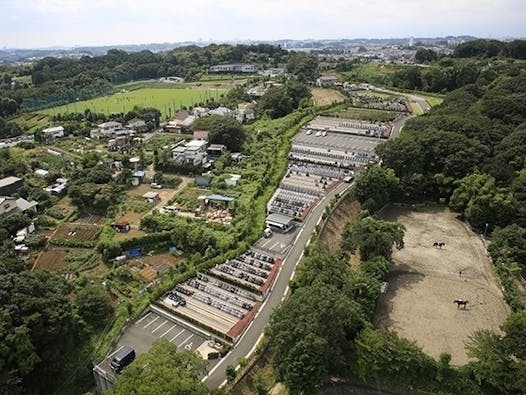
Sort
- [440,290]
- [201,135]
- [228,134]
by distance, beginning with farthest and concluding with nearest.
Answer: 1. [201,135]
2. [228,134]
3. [440,290]

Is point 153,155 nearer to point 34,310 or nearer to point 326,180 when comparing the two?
point 326,180

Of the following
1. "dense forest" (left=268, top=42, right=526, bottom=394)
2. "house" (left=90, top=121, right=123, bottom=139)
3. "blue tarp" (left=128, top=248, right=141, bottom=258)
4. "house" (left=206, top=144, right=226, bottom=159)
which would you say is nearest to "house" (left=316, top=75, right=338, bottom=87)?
"dense forest" (left=268, top=42, right=526, bottom=394)

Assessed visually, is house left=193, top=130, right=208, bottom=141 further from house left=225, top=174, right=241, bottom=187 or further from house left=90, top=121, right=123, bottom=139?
house left=90, top=121, right=123, bottom=139

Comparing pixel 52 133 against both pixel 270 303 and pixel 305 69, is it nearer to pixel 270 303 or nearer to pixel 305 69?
pixel 270 303

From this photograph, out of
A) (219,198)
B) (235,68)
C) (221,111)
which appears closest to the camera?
(219,198)

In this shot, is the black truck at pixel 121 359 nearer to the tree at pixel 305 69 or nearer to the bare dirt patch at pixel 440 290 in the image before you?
the bare dirt patch at pixel 440 290

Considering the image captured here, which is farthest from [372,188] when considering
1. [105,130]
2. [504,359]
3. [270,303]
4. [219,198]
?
[105,130]

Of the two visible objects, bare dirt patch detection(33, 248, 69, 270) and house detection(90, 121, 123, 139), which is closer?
bare dirt patch detection(33, 248, 69, 270)
